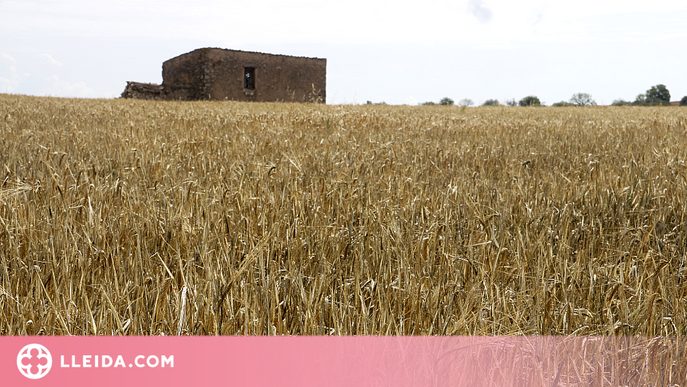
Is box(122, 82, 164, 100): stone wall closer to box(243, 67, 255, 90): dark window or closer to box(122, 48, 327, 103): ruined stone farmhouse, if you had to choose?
box(122, 48, 327, 103): ruined stone farmhouse

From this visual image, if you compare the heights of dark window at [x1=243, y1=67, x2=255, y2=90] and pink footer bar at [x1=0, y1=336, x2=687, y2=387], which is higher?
dark window at [x1=243, y1=67, x2=255, y2=90]

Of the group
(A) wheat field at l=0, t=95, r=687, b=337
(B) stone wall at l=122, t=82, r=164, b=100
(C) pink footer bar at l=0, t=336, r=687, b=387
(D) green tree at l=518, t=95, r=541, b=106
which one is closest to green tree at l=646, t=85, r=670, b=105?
(D) green tree at l=518, t=95, r=541, b=106

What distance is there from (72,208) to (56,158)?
183 cm

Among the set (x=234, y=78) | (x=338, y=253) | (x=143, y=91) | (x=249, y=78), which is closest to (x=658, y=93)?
(x=249, y=78)

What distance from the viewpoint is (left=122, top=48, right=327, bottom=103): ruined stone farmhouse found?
27125 millimetres

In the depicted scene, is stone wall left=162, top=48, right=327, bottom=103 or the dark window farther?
the dark window

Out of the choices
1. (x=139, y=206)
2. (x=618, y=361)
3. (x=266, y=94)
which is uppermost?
(x=266, y=94)

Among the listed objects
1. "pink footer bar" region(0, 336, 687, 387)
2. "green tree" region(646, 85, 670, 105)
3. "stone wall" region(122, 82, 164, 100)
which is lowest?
"pink footer bar" region(0, 336, 687, 387)

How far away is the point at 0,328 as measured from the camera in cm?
148

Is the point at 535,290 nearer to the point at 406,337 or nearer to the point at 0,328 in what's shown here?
the point at 406,337

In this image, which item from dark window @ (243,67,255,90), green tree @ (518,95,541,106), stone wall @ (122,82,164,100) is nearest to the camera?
stone wall @ (122,82,164,100)

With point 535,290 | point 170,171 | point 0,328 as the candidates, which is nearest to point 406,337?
point 535,290

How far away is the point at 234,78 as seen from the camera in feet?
91.4

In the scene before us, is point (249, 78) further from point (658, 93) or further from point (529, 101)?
point (658, 93)
